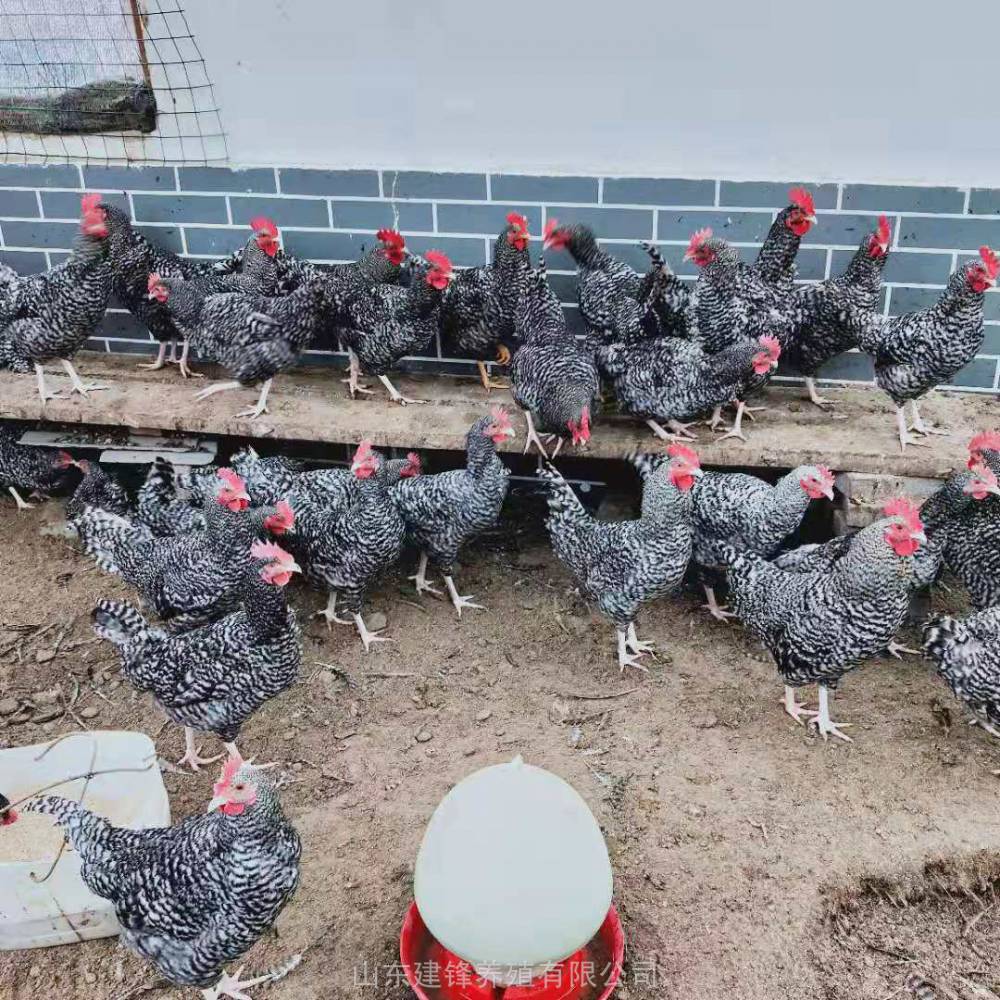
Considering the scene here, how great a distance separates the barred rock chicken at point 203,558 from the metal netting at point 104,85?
2.41 m

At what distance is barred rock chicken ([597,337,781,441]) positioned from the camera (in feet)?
15.0

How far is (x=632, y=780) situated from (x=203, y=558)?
206 cm

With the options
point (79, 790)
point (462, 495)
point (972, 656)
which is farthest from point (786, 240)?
point (79, 790)

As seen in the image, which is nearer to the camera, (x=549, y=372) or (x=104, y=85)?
(x=549, y=372)

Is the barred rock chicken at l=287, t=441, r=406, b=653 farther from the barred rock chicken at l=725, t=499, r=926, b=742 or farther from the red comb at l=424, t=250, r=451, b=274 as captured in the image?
the barred rock chicken at l=725, t=499, r=926, b=742

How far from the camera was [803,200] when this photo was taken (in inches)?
186

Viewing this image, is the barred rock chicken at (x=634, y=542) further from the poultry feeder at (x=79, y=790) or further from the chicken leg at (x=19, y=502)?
the chicken leg at (x=19, y=502)

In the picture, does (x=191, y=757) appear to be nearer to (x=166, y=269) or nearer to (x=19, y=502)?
(x=19, y=502)

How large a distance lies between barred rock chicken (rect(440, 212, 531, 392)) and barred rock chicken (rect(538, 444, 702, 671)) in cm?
109

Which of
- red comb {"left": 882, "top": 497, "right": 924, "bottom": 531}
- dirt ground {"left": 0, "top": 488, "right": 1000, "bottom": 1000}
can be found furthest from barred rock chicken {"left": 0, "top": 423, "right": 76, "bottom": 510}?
red comb {"left": 882, "top": 497, "right": 924, "bottom": 531}

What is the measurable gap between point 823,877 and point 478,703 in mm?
1621

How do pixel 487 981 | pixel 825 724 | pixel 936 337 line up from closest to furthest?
pixel 487 981, pixel 825 724, pixel 936 337

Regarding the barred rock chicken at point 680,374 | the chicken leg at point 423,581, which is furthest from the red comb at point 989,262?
the chicken leg at point 423,581

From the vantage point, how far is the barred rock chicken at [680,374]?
15.0 ft
